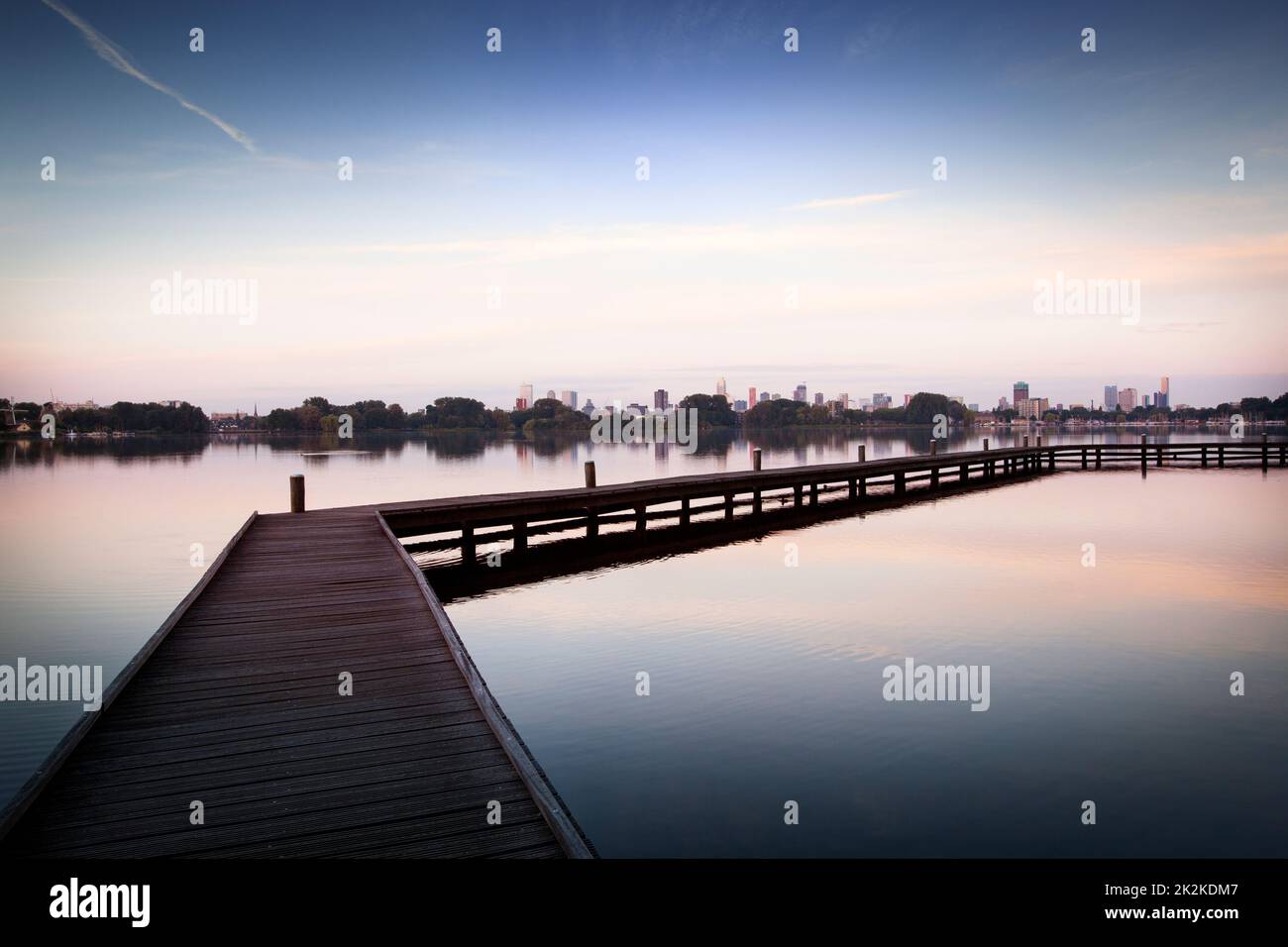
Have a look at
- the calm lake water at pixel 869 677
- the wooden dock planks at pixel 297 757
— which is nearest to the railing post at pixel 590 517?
the calm lake water at pixel 869 677

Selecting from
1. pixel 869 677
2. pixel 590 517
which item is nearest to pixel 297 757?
pixel 869 677

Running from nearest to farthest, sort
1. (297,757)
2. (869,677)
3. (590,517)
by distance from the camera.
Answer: (297,757) < (869,677) < (590,517)

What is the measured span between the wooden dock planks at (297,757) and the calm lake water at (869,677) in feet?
6.07

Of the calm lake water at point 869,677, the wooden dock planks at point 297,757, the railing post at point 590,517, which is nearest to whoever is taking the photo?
the wooden dock planks at point 297,757

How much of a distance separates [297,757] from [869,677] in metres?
7.79

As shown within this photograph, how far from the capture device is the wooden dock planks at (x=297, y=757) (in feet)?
14.4

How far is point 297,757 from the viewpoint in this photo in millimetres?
5457

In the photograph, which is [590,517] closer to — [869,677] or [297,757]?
[869,677]

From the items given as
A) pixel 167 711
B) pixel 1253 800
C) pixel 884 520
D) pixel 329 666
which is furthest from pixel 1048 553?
pixel 167 711

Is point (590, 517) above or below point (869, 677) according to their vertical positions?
above

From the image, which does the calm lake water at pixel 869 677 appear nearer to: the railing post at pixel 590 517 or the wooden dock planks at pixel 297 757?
the wooden dock planks at pixel 297 757

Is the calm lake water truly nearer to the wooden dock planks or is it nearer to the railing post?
the wooden dock planks
